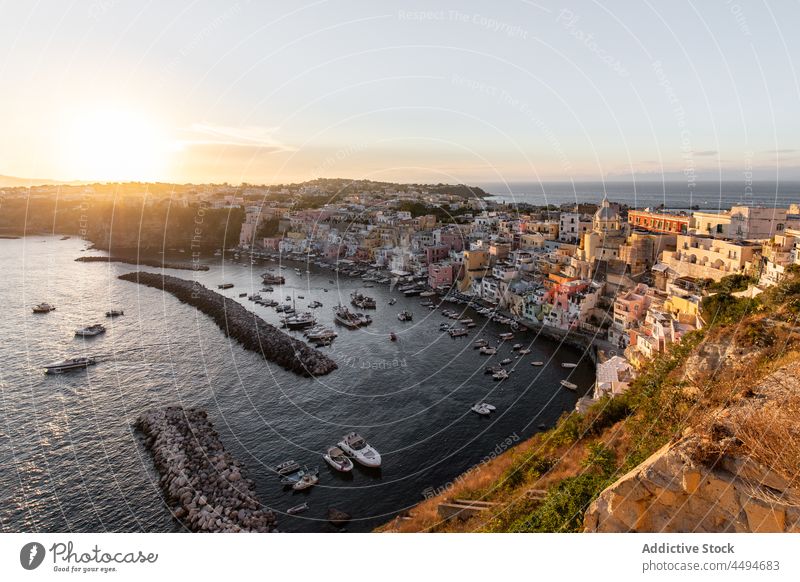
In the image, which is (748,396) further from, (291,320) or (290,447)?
(291,320)

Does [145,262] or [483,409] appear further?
[145,262]

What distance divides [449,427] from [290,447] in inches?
118

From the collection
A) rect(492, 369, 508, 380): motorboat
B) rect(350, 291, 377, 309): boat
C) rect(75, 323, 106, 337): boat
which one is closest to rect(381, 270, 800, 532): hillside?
rect(492, 369, 508, 380): motorboat

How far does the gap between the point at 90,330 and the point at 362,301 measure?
29.3 feet

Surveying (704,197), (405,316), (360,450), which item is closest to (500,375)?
(360,450)

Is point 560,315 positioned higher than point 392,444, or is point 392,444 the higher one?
point 560,315

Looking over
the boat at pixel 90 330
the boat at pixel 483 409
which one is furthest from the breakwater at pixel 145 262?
the boat at pixel 483 409

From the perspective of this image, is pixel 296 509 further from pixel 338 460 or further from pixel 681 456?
pixel 681 456

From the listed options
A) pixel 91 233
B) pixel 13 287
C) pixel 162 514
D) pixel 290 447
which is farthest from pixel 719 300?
pixel 91 233

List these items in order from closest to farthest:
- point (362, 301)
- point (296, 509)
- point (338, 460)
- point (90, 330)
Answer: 1. point (296, 509)
2. point (338, 460)
3. point (90, 330)
4. point (362, 301)

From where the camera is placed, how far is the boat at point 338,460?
7984 millimetres

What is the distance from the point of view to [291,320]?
16.0 m

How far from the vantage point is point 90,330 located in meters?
14.6

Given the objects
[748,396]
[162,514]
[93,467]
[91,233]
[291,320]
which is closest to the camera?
[748,396]
